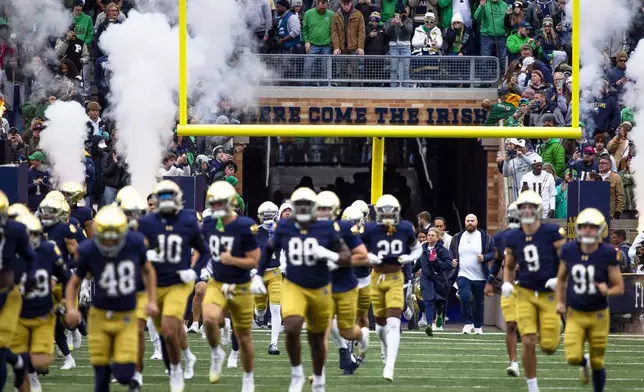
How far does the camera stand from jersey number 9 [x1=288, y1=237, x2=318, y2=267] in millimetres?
11844

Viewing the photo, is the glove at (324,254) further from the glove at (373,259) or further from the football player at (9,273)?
the football player at (9,273)

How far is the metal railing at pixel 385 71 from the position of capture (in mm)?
20359

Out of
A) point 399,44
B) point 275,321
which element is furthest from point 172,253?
point 399,44

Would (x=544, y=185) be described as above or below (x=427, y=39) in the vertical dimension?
below

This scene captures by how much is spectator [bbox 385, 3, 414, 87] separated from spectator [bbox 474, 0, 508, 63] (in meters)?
0.89

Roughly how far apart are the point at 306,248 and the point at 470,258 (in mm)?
6704

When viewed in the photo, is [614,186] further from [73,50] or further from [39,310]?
[39,310]

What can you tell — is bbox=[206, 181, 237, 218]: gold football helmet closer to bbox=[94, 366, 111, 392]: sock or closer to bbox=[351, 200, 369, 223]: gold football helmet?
bbox=[94, 366, 111, 392]: sock

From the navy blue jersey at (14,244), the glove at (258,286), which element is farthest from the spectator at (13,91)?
the navy blue jersey at (14,244)

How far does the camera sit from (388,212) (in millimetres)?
13852

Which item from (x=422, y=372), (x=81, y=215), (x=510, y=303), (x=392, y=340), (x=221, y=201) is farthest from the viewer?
(x=81, y=215)

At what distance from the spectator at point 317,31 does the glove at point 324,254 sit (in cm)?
816

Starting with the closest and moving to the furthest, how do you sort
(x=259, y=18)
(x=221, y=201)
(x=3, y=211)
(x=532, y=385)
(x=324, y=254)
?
(x=3, y=211)
(x=324, y=254)
(x=532, y=385)
(x=221, y=201)
(x=259, y=18)

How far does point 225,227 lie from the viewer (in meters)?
12.4
